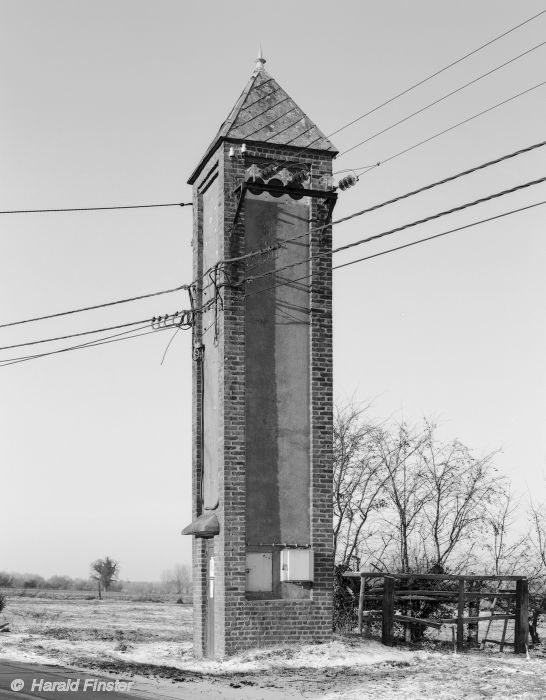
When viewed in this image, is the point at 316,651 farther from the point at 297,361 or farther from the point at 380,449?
the point at 380,449

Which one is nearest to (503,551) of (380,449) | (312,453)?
(380,449)

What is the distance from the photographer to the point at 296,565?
1889 cm

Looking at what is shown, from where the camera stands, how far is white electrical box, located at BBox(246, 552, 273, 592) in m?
18.8

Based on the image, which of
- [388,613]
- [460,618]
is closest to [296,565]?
[388,613]

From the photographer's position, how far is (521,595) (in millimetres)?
19750

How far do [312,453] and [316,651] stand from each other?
143 inches

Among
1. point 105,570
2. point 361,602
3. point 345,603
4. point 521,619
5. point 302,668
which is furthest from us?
point 105,570

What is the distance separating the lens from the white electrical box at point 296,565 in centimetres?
1883

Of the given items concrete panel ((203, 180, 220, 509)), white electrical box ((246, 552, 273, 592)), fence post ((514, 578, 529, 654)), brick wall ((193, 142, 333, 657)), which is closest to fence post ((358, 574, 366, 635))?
brick wall ((193, 142, 333, 657))

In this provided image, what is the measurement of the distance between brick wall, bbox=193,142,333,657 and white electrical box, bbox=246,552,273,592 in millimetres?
211

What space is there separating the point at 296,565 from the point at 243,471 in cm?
199

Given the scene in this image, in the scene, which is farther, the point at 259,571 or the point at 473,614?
the point at 473,614

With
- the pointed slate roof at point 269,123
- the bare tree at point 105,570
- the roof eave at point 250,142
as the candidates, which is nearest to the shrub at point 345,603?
the roof eave at point 250,142

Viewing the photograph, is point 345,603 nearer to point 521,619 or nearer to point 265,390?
point 521,619
